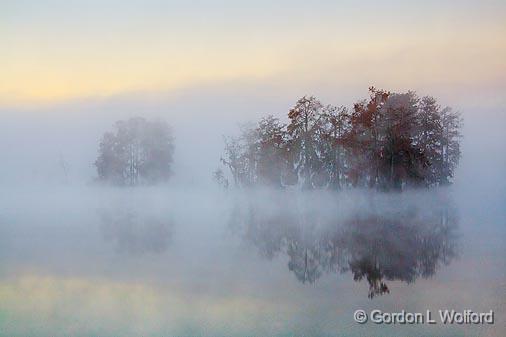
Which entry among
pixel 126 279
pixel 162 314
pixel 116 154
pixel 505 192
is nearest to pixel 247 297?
pixel 162 314

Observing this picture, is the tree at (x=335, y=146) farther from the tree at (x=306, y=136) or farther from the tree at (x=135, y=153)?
the tree at (x=135, y=153)

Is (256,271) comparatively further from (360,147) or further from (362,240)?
(360,147)

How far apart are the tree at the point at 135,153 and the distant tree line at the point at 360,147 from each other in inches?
724

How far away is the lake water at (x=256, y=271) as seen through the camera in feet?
43.1

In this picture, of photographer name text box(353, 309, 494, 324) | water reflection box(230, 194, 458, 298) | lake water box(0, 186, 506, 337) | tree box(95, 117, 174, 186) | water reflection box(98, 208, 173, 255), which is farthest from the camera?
tree box(95, 117, 174, 186)

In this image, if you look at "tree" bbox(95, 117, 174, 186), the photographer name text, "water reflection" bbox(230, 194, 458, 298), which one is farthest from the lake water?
"tree" bbox(95, 117, 174, 186)

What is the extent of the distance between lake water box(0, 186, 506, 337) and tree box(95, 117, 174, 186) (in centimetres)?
2579

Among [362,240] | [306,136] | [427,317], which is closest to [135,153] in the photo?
[306,136]

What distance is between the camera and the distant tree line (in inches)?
1543

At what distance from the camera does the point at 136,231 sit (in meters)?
30.4

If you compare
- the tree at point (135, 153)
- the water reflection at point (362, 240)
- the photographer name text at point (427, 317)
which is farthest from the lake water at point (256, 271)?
the tree at point (135, 153)

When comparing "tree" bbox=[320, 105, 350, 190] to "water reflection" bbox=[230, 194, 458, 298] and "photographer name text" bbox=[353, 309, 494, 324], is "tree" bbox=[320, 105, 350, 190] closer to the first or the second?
"water reflection" bbox=[230, 194, 458, 298]

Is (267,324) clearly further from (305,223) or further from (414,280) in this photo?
(305,223)

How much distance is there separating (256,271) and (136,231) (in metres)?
13.1
